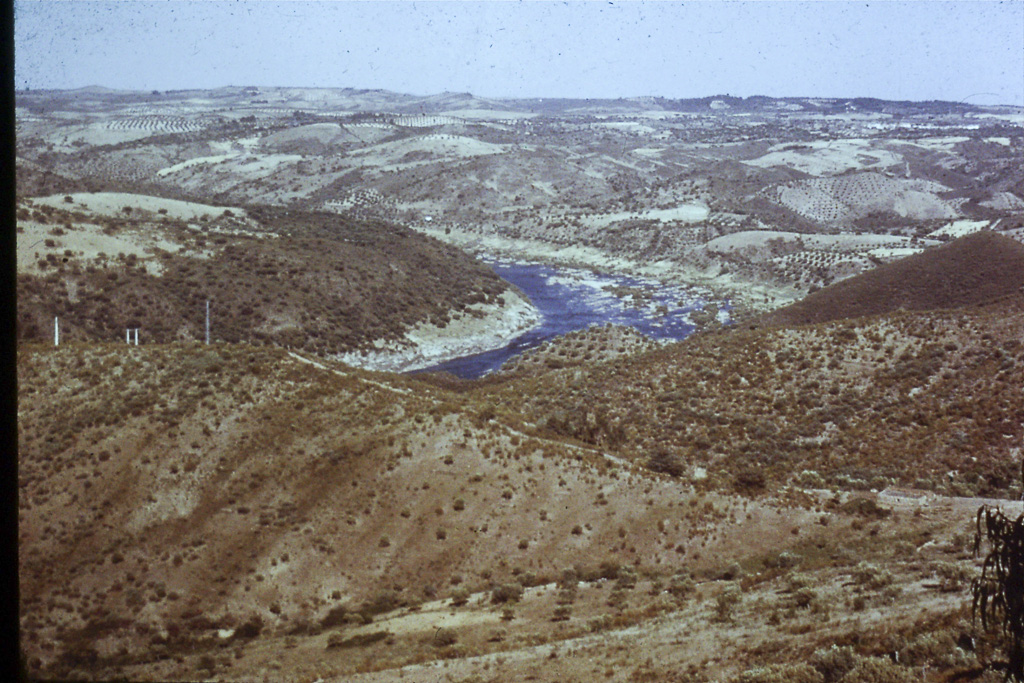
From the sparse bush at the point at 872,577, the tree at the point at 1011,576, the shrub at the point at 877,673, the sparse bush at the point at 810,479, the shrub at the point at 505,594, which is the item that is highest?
the tree at the point at 1011,576

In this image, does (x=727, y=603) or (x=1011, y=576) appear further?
(x=727, y=603)

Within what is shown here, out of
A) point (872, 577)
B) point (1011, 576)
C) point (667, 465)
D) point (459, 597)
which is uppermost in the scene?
point (1011, 576)

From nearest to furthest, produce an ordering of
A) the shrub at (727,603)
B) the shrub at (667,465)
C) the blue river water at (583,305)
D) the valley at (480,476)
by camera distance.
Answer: the valley at (480,476), the shrub at (727,603), the shrub at (667,465), the blue river water at (583,305)

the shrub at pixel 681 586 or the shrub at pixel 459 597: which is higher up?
the shrub at pixel 681 586

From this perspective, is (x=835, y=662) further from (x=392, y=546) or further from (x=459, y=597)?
(x=392, y=546)

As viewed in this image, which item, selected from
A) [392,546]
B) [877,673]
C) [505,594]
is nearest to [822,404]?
[505,594]

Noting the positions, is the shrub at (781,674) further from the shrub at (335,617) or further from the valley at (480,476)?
the shrub at (335,617)

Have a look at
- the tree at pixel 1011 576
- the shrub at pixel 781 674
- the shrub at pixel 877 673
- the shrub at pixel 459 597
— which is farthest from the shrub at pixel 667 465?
the tree at pixel 1011 576

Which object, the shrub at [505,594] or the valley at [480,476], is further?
the shrub at [505,594]
